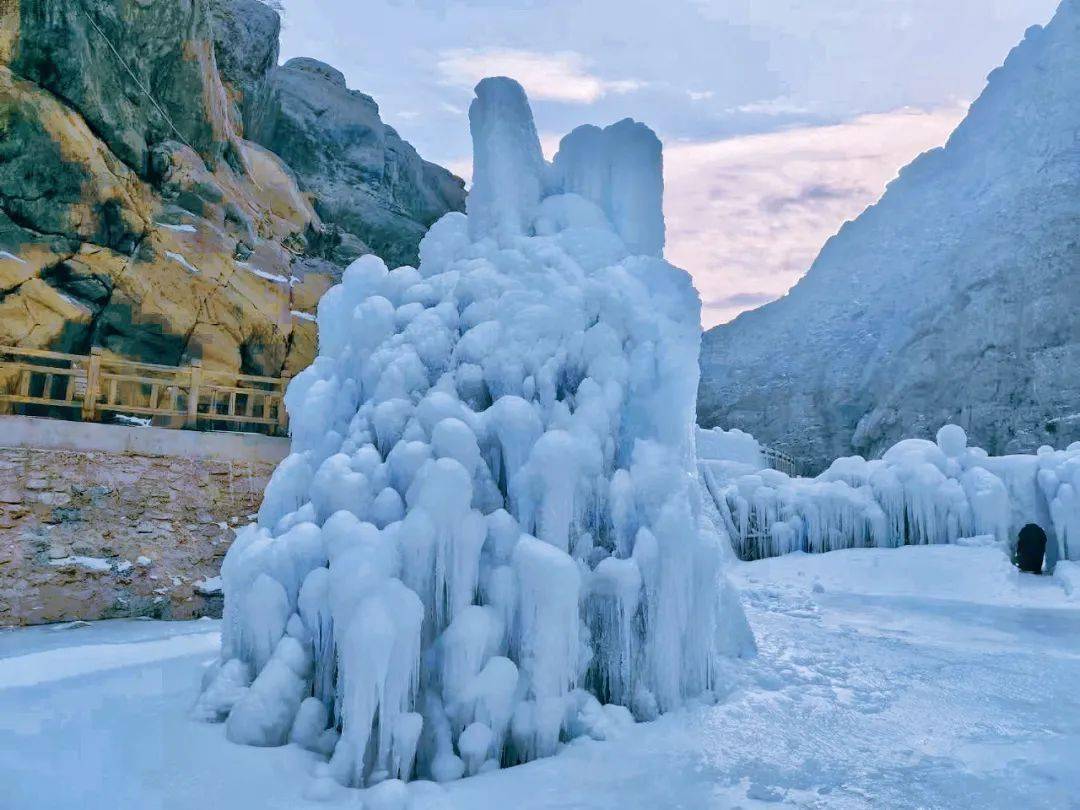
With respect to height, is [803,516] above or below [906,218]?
below

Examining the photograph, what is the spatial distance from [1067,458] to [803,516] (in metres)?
5.34

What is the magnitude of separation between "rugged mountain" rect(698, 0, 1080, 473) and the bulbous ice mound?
91.5ft

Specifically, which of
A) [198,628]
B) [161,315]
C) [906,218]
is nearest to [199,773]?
[198,628]

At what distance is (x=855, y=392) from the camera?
35.6 meters

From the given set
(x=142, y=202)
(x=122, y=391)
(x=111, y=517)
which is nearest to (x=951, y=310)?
(x=142, y=202)

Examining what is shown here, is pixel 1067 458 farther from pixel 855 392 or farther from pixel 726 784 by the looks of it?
pixel 855 392

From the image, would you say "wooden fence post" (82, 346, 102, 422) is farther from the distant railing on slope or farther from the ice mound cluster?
the distant railing on slope

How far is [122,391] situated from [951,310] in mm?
33770


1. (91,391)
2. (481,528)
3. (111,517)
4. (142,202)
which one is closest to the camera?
(481,528)

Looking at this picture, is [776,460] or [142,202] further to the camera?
[776,460]

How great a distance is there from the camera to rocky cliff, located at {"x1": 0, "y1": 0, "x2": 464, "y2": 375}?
11695 mm

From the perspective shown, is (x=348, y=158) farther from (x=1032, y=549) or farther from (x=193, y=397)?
(x=1032, y=549)

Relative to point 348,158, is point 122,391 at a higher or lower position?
lower

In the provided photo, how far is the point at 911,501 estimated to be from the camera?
14461 mm
